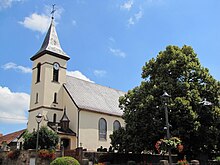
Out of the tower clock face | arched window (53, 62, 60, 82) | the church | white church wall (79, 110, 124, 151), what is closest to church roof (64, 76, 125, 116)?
the church

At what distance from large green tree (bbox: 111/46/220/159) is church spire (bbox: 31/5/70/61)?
1435 centimetres

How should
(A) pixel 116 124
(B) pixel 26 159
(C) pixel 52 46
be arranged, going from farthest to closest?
1. (A) pixel 116 124
2. (C) pixel 52 46
3. (B) pixel 26 159

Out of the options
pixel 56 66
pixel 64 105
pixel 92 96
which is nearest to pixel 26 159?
pixel 64 105

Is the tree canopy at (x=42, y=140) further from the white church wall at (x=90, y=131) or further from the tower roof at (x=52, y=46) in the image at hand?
the tower roof at (x=52, y=46)

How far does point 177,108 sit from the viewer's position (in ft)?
68.6

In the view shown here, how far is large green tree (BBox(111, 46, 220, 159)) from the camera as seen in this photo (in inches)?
826

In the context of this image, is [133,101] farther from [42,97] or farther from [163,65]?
[42,97]

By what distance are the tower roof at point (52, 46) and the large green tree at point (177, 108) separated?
14.3 m

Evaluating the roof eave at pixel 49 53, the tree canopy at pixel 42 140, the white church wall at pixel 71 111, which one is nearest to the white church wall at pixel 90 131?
the white church wall at pixel 71 111

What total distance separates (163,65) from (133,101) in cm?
431

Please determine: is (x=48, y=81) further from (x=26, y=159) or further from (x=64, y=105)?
(x=26, y=159)

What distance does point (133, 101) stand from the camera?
80.6 ft

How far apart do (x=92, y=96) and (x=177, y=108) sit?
1790 centimetres

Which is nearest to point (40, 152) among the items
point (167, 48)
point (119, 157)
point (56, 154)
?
point (56, 154)
